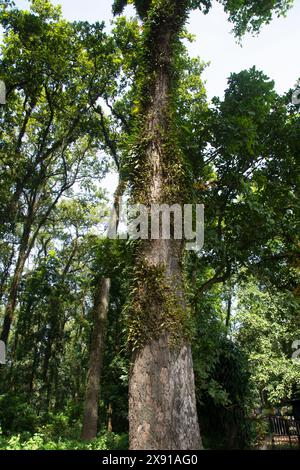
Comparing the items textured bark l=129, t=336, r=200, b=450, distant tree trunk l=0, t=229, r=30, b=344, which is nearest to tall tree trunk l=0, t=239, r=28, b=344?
distant tree trunk l=0, t=229, r=30, b=344

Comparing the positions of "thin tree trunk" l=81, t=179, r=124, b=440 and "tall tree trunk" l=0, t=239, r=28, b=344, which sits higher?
"tall tree trunk" l=0, t=239, r=28, b=344

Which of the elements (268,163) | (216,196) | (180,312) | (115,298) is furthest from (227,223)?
(115,298)

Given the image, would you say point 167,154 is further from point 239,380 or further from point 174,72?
point 239,380

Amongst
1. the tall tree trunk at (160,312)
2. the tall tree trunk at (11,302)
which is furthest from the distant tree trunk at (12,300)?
the tall tree trunk at (160,312)

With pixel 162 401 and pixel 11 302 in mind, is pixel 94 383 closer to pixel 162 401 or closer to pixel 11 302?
pixel 11 302

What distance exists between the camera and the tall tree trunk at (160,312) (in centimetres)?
338

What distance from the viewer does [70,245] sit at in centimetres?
2442

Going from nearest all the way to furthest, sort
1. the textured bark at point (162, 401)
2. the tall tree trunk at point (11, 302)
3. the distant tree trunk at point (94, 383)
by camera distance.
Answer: the textured bark at point (162, 401) → the distant tree trunk at point (94, 383) → the tall tree trunk at point (11, 302)

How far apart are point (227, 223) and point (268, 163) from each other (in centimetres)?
175

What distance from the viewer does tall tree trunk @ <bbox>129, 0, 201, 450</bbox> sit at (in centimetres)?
338

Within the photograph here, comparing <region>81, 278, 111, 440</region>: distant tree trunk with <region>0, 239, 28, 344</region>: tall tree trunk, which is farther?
<region>0, 239, 28, 344</region>: tall tree trunk

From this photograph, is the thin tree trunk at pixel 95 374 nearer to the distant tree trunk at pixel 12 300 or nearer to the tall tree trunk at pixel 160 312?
the tall tree trunk at pixel 160 312

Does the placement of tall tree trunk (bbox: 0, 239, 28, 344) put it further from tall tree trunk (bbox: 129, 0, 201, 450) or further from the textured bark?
the textured bark

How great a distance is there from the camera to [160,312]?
3846 mm
